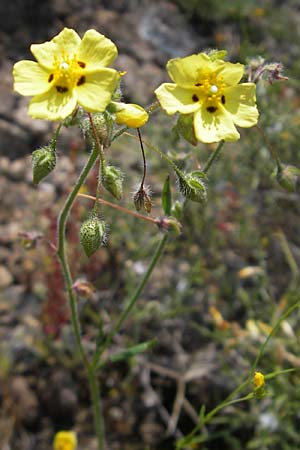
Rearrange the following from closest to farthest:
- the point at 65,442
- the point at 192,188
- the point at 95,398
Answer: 1. the point at 192,188
2. the point at 95,398
3. the point at 65,442

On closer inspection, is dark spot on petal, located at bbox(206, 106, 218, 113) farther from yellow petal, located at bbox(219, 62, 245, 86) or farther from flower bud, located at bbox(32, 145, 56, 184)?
flower bud, located at bbox(32, 145, 56, 184)

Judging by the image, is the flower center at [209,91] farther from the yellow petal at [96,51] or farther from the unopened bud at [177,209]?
the unopened bud at [177,209]

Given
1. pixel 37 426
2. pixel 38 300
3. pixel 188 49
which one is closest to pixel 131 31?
pixel 188 49

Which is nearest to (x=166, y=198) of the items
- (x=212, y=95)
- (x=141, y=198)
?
(x=141, y=198)

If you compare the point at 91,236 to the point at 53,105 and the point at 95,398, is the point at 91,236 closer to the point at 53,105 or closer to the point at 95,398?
the point at 53,105

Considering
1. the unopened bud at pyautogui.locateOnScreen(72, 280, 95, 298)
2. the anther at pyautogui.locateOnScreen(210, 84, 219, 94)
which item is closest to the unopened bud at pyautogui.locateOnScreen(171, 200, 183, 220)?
the unopened bud at pyautogui.locateOnScreen(72, 280, 95, 298)

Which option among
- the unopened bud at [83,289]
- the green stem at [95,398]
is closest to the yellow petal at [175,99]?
the unopened bud at [83,289]
